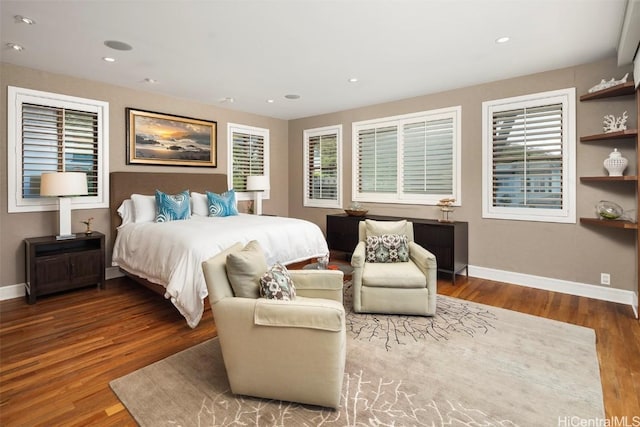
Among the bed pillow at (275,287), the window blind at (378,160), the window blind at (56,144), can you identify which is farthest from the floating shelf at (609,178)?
the window blind at (56,144)

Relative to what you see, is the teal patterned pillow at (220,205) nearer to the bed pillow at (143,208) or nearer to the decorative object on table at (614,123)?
the bed pillow at (143,208)

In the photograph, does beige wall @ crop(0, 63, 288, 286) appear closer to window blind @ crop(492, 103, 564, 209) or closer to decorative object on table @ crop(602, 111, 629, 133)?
window blind @ crop(492, 103, 564, 209)

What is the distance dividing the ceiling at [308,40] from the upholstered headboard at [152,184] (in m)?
1.27

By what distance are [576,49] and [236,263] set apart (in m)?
4.00

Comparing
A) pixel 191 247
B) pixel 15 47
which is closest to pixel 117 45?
pixel 15 47

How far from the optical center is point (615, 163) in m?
3.50

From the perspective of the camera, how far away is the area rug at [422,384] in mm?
1836

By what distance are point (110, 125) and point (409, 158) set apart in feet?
14.5

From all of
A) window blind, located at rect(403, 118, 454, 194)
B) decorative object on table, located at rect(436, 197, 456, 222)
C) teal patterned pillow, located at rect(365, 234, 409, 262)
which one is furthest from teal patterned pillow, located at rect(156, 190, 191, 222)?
decorative object on table, located at rect(436, 197, 456, 222)

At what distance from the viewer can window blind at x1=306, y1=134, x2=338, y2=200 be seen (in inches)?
252

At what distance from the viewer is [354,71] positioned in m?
4.08

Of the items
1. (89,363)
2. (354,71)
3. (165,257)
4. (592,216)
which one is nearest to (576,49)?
(592,216)

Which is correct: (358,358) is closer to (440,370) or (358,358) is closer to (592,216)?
(440,370)

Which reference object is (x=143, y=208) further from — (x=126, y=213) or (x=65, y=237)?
(x=65, y=237)
